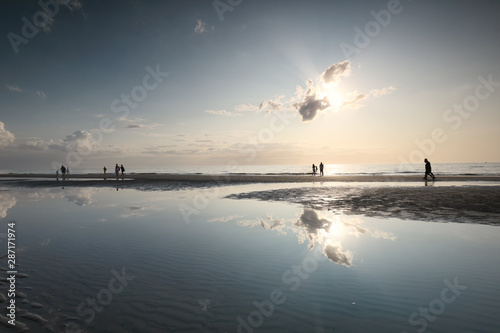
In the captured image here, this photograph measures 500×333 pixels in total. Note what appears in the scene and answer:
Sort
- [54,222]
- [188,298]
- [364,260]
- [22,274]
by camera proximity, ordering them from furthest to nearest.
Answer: [54,222]
[364,260]
[22,274]
[188,298]

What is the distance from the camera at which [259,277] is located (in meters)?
6.56

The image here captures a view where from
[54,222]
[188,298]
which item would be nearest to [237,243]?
[188,298]

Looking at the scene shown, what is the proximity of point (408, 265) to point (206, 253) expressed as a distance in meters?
6.22

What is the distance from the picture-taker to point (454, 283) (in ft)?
20.1

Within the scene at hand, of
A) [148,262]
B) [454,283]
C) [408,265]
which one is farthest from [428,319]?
[148,262]

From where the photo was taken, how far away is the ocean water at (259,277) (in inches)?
184

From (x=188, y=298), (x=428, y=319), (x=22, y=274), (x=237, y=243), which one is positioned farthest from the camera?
(x=237, y=243)

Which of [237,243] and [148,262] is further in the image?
[237,243]

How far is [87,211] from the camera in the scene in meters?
16.6

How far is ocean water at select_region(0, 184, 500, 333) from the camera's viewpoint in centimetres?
468

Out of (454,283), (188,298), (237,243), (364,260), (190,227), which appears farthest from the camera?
(190,227)

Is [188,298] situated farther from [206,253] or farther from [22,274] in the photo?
[22,274]

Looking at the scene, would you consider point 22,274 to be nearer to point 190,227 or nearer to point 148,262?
point 148,262

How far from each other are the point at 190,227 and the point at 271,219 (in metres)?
4.44
